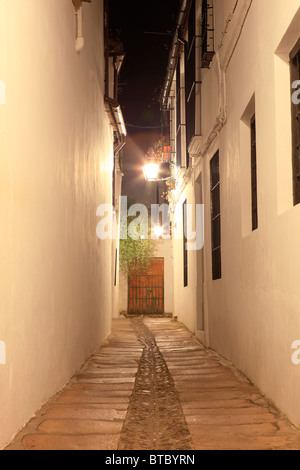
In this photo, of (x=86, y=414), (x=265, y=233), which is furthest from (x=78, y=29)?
(x=86, y=414)

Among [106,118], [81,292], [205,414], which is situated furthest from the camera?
[106,118]

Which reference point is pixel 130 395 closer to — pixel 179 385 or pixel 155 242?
pixel 179 385

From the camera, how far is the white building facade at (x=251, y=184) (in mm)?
4254

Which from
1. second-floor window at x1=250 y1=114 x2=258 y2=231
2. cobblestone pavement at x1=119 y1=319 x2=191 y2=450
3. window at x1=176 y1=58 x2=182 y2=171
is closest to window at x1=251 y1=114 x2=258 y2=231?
second-floor window at x1=250 y1=114 x2=258 y2=231

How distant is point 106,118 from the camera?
11.0 meters

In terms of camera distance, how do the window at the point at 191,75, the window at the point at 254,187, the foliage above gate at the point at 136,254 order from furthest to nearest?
the foliage above gate at the point at 136,254 < the window at the point at 191,75 < the window at the point at 254,187

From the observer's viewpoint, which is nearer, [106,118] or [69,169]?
[69,169]

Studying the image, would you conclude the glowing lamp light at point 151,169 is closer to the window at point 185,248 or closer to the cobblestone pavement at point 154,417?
the window at point 185,248

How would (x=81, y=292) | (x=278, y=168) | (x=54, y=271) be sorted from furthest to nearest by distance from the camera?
(x=81, y=292)
(x=54, y=271)
(x=278, y=168)

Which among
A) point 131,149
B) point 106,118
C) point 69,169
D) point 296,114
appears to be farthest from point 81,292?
point 131,149

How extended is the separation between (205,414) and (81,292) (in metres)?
3.20

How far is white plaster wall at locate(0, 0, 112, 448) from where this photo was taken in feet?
11.1

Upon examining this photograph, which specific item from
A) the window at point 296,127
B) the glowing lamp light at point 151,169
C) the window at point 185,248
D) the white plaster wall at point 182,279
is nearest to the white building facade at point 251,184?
the window at point 296,127

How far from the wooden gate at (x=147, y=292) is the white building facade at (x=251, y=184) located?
28.0 feet
